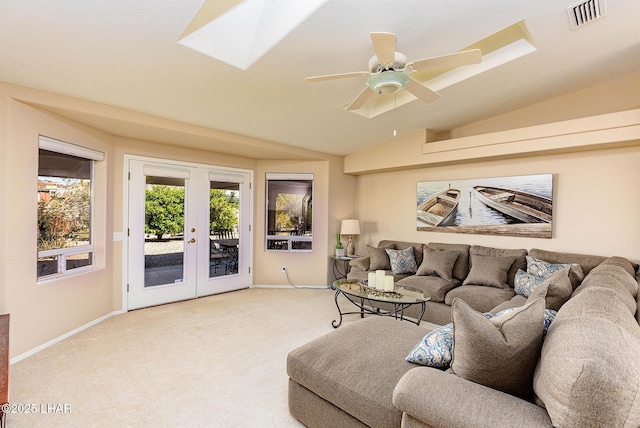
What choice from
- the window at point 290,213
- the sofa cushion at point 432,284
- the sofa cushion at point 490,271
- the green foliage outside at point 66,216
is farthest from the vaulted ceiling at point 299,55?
the sofa cushion at point 432,284

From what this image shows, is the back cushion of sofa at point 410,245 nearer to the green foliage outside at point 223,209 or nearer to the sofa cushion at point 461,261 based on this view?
the sofa cushion at point 461,261

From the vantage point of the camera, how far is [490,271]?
370 centimetres

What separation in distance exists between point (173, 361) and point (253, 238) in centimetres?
286

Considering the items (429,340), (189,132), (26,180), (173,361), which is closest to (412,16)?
(429,340)

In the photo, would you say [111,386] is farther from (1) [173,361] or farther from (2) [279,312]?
(2) [279,312]

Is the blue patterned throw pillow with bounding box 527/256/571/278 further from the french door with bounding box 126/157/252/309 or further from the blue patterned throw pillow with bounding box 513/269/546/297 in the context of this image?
the french door with bounding box 126/157/252/309

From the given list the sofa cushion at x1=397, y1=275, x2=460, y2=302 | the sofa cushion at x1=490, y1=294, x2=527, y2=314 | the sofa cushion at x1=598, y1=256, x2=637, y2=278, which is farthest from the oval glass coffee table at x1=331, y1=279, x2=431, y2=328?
the sofa cushion at x1=598, y1=256, x2=637, y2=278

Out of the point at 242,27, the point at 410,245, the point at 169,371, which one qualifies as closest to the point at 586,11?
the point at 242,27

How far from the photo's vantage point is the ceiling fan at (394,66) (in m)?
1.91

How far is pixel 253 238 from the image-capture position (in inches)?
215

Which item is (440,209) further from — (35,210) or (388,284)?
(35,210)

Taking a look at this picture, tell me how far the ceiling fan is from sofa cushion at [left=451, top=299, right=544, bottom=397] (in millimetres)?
1532

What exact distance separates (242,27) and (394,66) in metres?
1.28

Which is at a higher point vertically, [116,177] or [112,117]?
[112,117]
